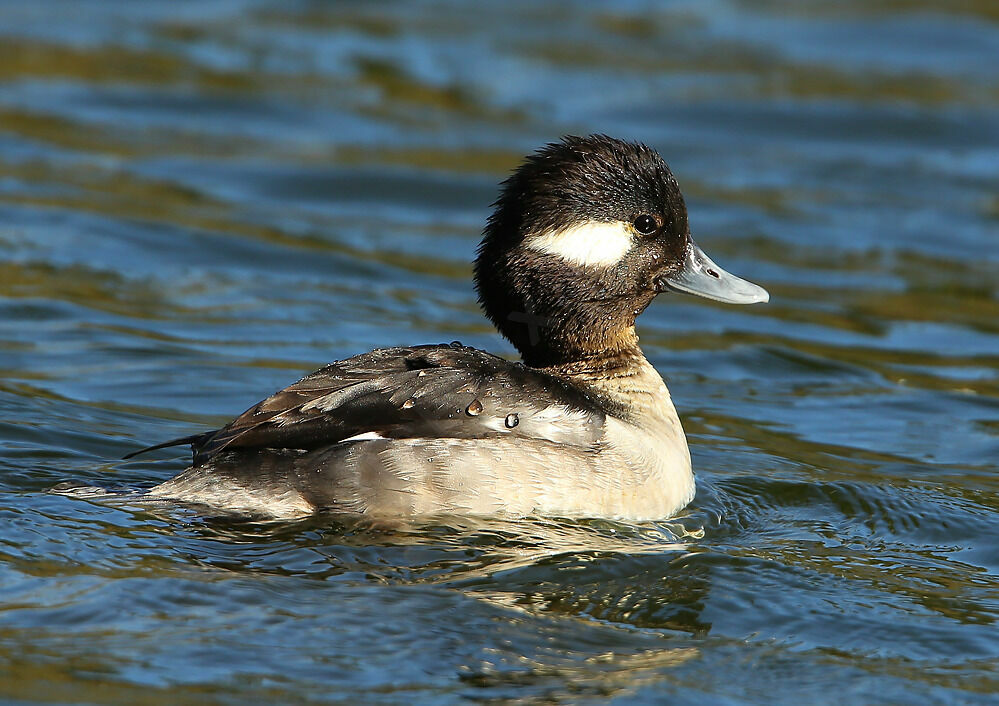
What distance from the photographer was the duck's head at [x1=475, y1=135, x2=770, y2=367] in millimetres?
6879

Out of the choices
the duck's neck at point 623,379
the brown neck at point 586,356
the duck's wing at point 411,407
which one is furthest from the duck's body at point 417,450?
the brown neck at point 586,356

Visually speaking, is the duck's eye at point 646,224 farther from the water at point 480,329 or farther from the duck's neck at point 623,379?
the water at point 480,329

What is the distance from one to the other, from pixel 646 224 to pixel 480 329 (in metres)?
3.60

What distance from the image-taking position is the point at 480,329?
34.8 ft

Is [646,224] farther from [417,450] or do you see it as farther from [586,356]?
[417,450]

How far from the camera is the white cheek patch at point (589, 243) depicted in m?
6.88

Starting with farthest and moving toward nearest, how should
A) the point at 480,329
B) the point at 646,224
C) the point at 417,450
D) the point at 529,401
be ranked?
the point at 480,329 → the point at 646,224 → the point at 529,401 → the point at 417,450

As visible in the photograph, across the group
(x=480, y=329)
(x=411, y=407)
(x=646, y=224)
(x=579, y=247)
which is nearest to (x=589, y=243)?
(x=579, y=247)

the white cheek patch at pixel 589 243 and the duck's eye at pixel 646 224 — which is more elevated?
the duck's eye at pixel 646 224

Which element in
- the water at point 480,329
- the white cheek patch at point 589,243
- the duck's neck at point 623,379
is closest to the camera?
the water at point 480,329

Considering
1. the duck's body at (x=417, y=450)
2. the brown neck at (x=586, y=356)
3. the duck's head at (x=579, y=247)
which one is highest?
the duck's head at (x=579, y=247)

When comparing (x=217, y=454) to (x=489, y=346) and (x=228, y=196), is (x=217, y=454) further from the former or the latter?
(x=228, y=196)

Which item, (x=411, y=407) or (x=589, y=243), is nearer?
(x=411, y=407)

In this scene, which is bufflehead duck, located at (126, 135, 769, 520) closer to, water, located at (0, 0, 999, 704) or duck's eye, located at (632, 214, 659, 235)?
duck's eye, located at (632, 214, 659, 235)
